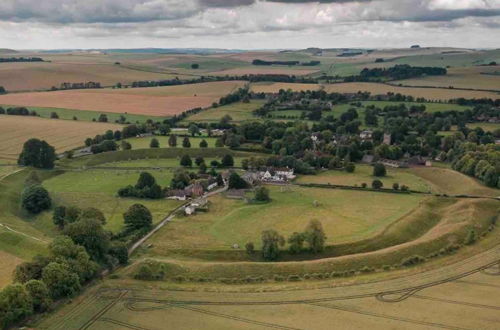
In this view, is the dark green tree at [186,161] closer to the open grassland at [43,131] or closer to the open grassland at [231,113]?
the open grassland at [43,131]

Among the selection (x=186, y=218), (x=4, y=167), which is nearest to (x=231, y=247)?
(x=186, y=218)

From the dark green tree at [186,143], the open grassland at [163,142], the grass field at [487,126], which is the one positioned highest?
the grass field at [487,126]

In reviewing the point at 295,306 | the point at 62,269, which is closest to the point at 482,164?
the point at 295,306

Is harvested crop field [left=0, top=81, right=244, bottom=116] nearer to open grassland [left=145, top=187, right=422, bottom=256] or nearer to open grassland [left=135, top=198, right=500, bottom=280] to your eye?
open grassland [left=145, top=187, right=422, bottom=256]

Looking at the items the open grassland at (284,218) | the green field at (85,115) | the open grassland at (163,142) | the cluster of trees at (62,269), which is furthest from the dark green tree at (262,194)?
the green field at (85,115)

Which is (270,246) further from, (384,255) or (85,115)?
(85,115)

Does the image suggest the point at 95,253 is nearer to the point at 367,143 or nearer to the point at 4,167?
the point at 4,167

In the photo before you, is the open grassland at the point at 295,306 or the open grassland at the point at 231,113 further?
the open grassland at the point at 231,113
